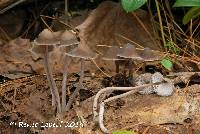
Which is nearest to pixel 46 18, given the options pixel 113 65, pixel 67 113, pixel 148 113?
pixel 113 65

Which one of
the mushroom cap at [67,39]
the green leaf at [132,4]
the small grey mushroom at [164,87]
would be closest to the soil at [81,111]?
A: the small grey mushroom at [164,87]

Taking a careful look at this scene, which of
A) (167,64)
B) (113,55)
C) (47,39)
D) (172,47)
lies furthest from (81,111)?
(172,47)

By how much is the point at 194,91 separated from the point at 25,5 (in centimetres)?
177

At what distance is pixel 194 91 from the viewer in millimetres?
2416

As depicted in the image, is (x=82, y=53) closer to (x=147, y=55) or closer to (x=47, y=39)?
(x=47, y=39)

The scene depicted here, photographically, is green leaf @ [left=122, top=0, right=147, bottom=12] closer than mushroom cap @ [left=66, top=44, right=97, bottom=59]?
No

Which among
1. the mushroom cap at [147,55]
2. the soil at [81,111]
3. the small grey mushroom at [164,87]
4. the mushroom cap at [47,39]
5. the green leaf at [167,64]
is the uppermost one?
the mushroom cap at [47,39]

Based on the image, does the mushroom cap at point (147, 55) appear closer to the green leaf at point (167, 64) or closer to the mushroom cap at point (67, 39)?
the green leaf at point (167, 64)

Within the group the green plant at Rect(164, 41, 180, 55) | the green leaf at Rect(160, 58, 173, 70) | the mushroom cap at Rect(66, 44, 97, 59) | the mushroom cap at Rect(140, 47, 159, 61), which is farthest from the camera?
the green plant at Rect(164, 41, 180, 55)

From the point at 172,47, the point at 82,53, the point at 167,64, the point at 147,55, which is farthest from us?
the point at 172,47

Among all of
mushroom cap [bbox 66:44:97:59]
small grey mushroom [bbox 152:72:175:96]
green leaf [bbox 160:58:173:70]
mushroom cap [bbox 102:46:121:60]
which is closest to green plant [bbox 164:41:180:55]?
green leaf [bbox 160:58:173:70]

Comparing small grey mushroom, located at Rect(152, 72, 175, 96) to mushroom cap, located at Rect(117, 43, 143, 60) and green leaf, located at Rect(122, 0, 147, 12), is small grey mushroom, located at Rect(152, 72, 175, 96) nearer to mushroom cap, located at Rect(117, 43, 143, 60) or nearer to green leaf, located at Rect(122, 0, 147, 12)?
mushroom cap, located at Rect(117, 43, 143, 60)

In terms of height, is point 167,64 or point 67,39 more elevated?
point 67,39

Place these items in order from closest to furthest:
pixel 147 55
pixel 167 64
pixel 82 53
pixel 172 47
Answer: pixel 82 53, pixel 147 55, pixel 167 64, pixel 172 47
